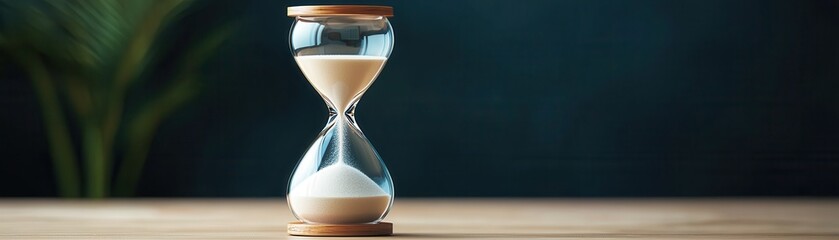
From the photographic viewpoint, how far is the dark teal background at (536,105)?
3.70 meters

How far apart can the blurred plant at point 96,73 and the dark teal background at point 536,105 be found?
8cm

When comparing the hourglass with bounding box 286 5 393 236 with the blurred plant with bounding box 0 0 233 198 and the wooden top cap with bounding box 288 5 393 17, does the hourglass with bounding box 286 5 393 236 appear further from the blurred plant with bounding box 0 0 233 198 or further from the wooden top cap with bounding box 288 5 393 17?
the blurred plant with bounding box 0 0 233 198

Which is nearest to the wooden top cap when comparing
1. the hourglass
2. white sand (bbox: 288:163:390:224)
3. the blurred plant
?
the hourglass

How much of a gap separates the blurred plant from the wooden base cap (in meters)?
2.19

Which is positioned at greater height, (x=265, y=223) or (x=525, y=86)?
(x=265, y=223)

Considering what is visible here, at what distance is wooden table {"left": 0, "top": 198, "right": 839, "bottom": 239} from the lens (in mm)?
1366

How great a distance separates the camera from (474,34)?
12.1 feet

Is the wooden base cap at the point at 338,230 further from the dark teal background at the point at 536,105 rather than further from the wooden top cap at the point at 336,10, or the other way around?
the dark teal background at the point at 536,105

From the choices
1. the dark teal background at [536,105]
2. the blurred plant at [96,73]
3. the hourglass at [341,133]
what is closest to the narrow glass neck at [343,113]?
the hourglass at [341,133]

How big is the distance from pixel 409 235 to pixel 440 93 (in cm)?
236

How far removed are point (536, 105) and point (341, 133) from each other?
2.46m

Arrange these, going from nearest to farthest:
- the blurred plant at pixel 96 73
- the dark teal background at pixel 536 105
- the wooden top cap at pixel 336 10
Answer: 1. the wooden top cap at pixel 336 10
2. the blurred plant at pixel 96 73
3. the dark teal background at pixel 536 105

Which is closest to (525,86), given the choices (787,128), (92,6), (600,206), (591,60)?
(591,60)

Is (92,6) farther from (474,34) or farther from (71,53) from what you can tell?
(474,34)
